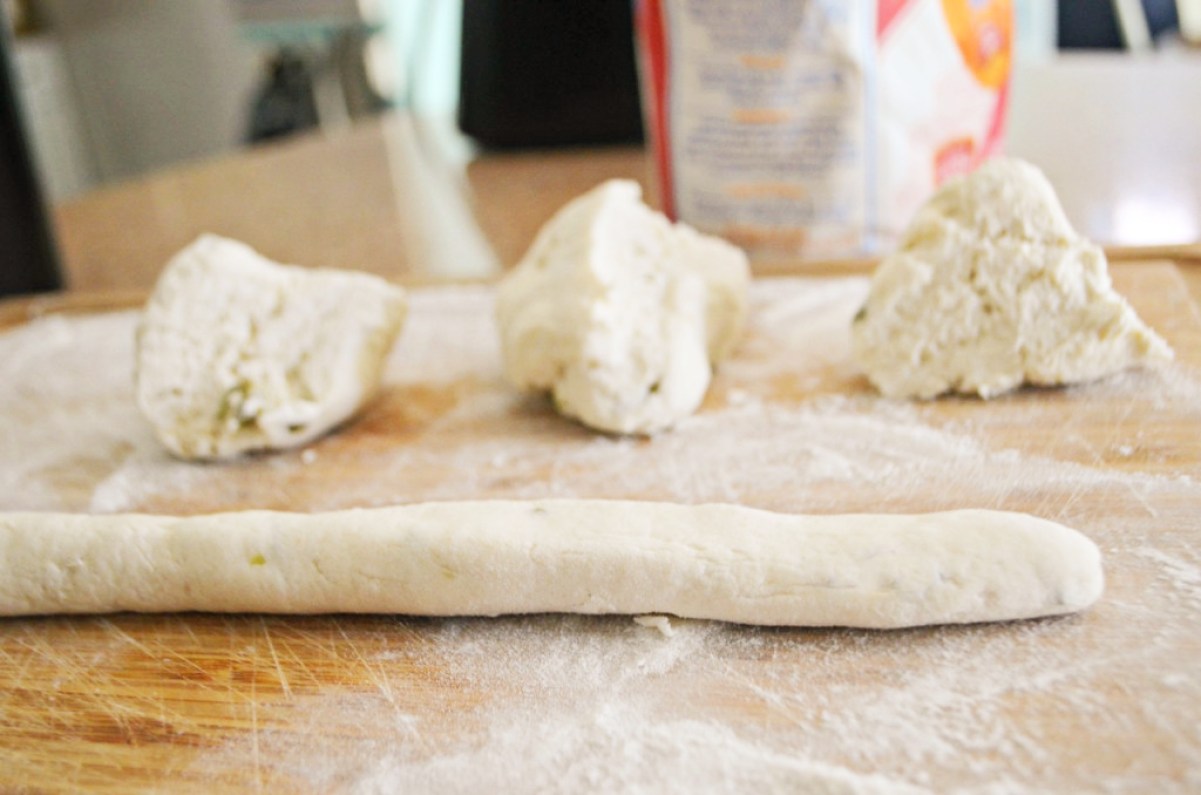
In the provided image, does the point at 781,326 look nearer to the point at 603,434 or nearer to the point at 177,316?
the point at 603,434

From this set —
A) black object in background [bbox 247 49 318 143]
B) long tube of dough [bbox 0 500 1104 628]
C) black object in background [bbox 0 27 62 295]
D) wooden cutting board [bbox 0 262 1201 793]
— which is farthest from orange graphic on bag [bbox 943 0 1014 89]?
black object in background [bbox 247 49 318 143]

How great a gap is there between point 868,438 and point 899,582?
1.21 feet

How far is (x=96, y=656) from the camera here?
1.03 m

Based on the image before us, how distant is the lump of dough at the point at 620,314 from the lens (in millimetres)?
1299

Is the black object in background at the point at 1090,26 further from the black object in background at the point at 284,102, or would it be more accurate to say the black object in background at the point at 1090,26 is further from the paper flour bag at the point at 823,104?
the black object in background at the point at 284,102

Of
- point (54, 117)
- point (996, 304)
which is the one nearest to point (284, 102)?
point (54, 117)

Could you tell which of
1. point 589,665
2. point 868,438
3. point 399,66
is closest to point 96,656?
point 589,665

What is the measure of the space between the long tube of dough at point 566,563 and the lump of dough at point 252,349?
253 millimetres

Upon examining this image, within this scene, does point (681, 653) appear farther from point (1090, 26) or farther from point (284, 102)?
point (284, 102)

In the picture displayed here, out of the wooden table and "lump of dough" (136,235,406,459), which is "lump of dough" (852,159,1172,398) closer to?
the wooden table

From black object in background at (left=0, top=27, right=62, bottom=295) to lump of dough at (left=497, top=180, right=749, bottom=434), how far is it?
1.05 m

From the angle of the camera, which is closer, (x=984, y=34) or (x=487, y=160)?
(x=984, y=34)

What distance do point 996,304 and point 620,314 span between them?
0.50 metres

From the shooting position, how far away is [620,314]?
1.34 meters
